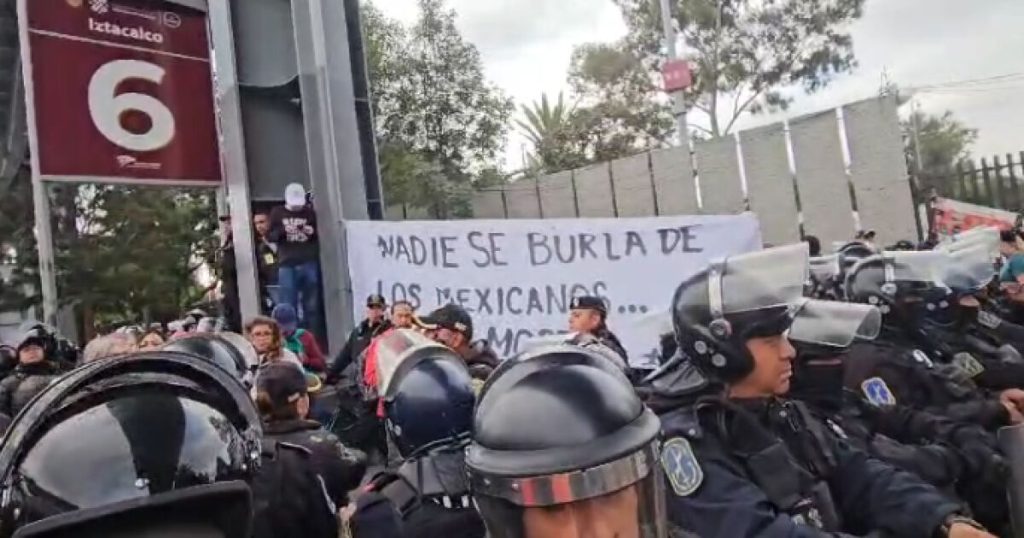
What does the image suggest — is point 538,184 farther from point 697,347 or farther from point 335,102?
point 697,347

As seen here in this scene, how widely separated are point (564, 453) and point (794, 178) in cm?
992

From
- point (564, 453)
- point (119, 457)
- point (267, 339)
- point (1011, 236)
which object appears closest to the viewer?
point (119, 457)

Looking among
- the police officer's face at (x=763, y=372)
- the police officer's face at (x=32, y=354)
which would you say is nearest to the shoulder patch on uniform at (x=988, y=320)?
the police officer's face at (x=763, y=372)

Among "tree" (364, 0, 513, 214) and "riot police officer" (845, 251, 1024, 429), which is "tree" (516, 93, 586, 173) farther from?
"riot police officer" (845, 251, 1024, 429)

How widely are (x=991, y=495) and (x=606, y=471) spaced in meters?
2.68

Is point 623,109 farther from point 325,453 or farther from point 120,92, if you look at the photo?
point 325,453

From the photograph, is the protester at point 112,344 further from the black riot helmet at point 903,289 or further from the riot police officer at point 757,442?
the black riot helmet at point 903,289

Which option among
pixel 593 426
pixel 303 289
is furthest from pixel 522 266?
pixel 593 426

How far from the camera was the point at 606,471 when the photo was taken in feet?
5.47

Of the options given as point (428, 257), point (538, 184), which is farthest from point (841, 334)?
point (538, 184)

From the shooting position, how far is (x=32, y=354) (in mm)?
6562

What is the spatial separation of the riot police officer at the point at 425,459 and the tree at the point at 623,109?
2228 centimetres

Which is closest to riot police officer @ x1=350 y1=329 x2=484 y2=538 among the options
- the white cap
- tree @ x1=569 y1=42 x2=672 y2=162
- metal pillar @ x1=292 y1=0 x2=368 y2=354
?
metal pillar @ x1=292 y1=0 x2=368 y2=354

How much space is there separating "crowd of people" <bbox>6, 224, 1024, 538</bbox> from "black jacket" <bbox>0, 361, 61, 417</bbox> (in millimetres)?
24
